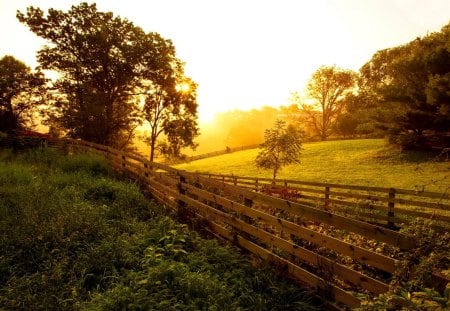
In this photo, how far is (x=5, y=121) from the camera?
33.1m

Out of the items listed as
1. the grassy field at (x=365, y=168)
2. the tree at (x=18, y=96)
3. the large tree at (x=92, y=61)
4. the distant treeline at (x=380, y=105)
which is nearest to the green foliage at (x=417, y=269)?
the distant treeline at (x=380, y=105)

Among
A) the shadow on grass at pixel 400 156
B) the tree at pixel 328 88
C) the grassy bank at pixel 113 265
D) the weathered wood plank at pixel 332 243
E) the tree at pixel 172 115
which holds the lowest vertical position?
the grassy bank at pixel 113 265

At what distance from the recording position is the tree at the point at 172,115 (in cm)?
3344

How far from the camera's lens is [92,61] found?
2828 centimetres

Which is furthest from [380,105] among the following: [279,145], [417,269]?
[417,269]

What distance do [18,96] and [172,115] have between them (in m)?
15.6

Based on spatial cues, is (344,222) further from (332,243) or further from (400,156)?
(400,156)

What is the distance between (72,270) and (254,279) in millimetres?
3007

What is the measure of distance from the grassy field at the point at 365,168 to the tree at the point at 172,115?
783 cm

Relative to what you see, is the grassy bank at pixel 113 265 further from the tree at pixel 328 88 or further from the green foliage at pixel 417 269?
the tree at pixel 328 88

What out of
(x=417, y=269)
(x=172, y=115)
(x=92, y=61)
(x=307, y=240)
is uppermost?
(x=92, y=61)

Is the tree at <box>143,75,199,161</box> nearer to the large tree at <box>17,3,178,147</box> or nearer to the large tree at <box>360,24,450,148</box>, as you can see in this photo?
the large tree at <box>17,3,178,147</box>

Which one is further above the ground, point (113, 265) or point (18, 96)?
point (18, 96)

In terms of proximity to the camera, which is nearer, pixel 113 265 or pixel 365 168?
pixel 113 265
